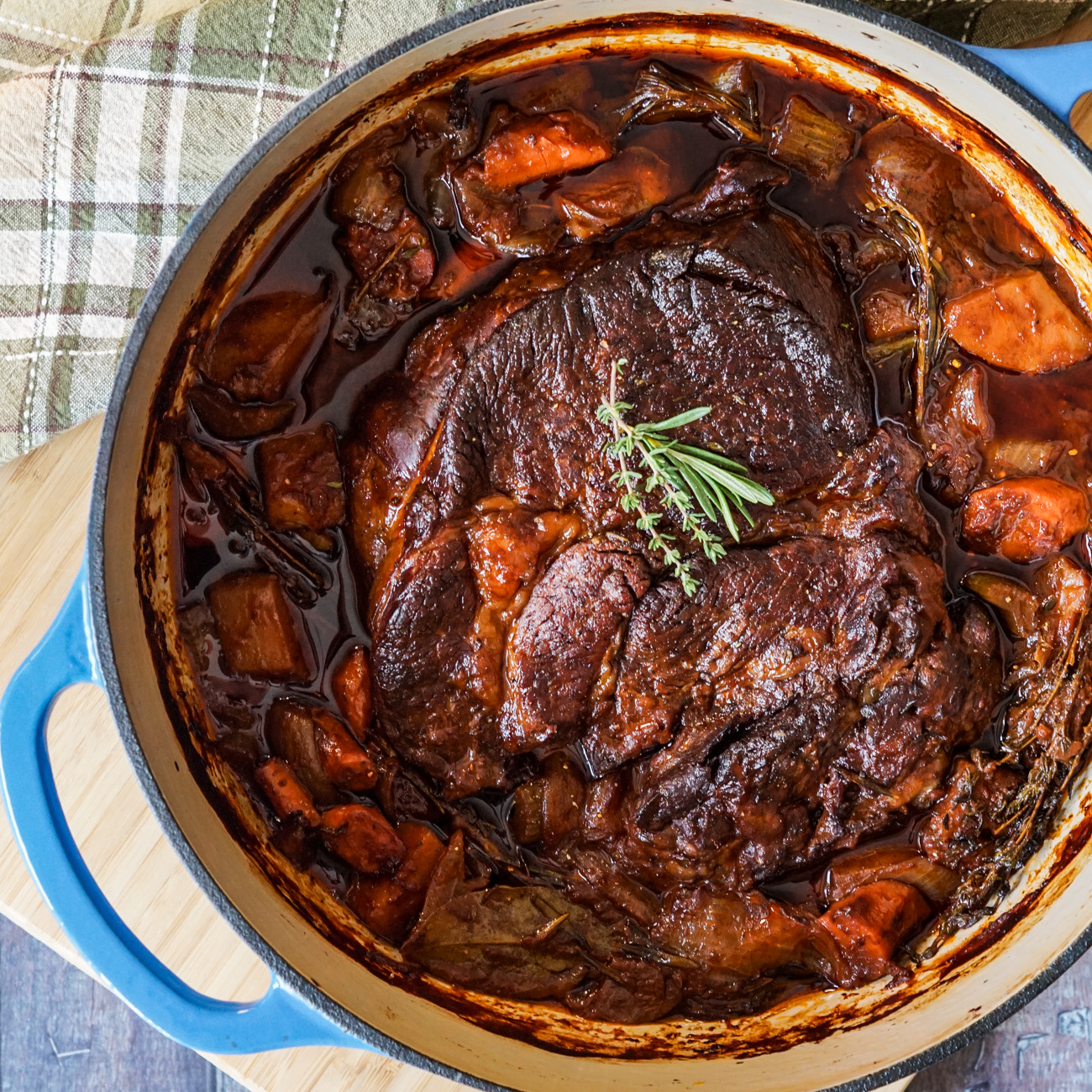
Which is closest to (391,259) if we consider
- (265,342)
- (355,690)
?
(265,342)

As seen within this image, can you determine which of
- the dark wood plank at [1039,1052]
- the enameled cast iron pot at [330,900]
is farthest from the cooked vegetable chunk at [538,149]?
the dark wood plank at [1039,1052]

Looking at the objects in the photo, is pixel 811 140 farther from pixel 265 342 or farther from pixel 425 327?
pixel 265 342

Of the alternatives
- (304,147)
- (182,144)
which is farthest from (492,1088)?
(182,144)

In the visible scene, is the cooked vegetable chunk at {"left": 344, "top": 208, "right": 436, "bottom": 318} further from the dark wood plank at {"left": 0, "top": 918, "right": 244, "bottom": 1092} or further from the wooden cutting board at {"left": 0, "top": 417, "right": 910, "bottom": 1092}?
the dark wood plank at {"left": 0, "top": 918, "right": 244, "bottom": 1092}

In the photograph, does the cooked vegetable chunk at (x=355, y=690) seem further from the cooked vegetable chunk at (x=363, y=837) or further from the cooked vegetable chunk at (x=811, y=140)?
the cooked vegetable chunk at (x=811, y=140)

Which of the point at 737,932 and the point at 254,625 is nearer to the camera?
the point at 254,625

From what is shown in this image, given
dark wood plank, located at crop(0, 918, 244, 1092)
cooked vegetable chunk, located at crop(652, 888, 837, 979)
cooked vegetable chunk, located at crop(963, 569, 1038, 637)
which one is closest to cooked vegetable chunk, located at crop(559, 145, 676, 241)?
cooked vegetable chunk, located at crop(963, 569, 1038, 637)
